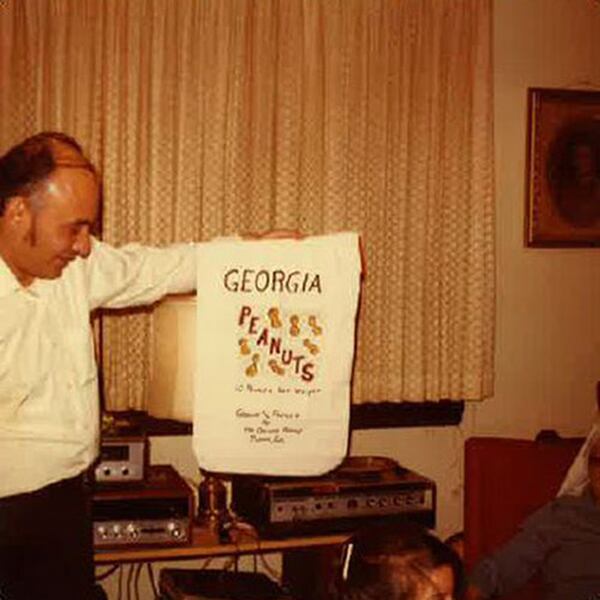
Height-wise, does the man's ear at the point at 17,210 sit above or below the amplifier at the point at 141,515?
above

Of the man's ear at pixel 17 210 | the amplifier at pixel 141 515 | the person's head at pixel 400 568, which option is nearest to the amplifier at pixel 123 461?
the amplifier at pixel 141 515

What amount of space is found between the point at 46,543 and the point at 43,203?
0.74 meters

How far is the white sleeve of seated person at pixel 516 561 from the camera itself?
235 cm

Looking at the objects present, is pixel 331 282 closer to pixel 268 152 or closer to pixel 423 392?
pixel 268 152

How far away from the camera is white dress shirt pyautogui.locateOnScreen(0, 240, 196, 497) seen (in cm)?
194

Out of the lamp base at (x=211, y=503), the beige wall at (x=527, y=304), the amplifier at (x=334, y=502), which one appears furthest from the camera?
the beige wall at (x=527, y=304)

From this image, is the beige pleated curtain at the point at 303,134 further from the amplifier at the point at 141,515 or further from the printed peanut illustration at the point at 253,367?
the printed peanut illustration at the point at 253,367

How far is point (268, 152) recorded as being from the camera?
3.18 m

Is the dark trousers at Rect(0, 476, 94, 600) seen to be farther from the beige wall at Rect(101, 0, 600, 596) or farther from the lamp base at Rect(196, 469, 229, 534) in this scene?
the beige wall at Rect(101, 0, 600, 596)

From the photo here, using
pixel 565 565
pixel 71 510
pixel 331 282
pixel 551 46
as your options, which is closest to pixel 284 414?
pixel 331 282

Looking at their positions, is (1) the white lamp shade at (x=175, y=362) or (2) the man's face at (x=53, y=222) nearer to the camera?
(2) the man's face at (x=53, y=222)

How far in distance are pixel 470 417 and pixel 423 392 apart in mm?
307

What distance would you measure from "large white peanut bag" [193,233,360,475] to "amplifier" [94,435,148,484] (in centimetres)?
77

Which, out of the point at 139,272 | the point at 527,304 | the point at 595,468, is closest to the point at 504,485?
the point at 595,468
